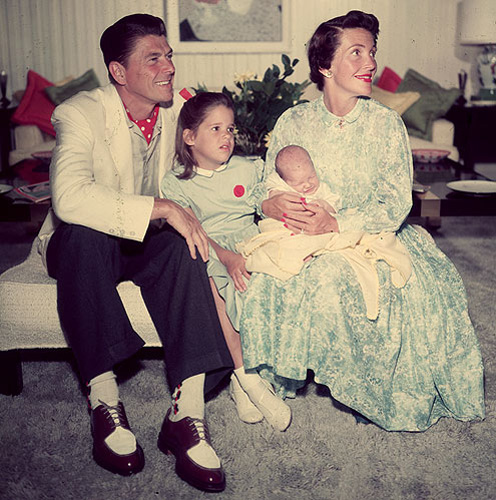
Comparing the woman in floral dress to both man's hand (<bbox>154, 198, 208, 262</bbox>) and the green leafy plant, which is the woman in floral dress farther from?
the green leafy plant

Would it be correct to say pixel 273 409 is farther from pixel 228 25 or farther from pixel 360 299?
pixel 228 25

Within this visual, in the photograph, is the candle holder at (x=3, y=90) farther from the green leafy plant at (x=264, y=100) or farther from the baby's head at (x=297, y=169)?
the baby's head at (x=297, y=169)

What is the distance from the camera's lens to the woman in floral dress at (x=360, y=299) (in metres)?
1.98

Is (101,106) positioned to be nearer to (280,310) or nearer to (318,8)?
(280,310)

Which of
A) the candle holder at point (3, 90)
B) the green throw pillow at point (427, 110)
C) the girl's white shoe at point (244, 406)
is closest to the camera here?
the girl's white shoe at point (244, 406)

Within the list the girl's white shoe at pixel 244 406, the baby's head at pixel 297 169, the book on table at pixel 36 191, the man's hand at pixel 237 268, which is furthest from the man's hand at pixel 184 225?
the book on table at pixel 36 191

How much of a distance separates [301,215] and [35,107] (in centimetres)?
352

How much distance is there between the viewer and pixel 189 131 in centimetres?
226

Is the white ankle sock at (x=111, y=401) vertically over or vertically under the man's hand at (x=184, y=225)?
under

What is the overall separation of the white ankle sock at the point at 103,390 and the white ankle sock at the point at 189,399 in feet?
0.57

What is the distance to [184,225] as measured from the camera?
79.5 inches

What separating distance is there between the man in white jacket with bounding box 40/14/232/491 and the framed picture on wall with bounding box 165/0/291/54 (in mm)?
3776

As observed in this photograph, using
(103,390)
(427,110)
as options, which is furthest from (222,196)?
(427,110)

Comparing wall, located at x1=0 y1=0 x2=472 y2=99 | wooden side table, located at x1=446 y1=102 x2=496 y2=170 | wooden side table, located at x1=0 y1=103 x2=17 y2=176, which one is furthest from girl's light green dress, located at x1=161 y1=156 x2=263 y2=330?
wall, located at x1=0 y1=0 x2=472 y2=99
